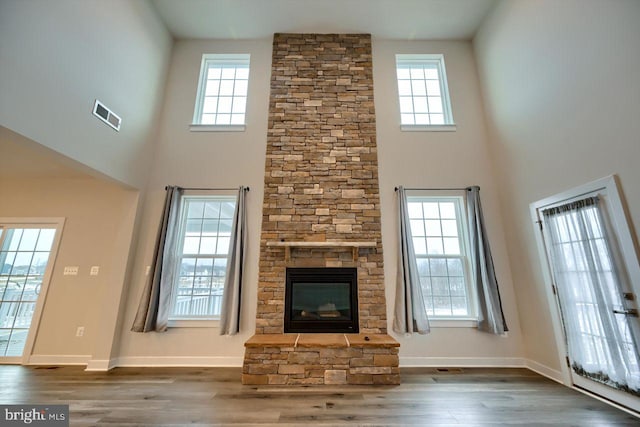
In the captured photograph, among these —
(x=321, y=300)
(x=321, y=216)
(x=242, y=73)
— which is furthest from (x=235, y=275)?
(x=242, y=73)

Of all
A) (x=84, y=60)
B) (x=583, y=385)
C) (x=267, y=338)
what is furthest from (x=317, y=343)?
(x=84, y=60)

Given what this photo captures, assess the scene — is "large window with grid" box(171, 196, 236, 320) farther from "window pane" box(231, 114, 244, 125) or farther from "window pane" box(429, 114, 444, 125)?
"window pane" box(429, 114, 444, 125)

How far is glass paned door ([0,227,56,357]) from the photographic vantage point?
358 cm

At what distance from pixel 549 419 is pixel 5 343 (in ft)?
21.3

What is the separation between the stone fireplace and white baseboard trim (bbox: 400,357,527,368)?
0.52 metres

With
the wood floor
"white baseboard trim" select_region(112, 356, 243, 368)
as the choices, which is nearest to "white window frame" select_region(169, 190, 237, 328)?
"white baseboard trim" select_region(112, 356, 243, 368)

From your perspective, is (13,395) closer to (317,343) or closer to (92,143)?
(92,143)

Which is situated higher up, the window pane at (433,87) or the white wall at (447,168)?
the window pane at (433,87)

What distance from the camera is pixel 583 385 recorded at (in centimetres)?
253

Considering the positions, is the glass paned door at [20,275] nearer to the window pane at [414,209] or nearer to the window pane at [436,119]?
the window pane at [414,209]

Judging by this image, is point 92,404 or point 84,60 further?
point 84,60

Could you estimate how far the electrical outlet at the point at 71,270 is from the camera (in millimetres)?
3654

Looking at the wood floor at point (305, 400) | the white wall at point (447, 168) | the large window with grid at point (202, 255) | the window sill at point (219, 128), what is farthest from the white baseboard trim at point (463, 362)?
the window sill at point (219, 128)

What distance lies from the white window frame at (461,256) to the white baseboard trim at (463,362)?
1.36ft
